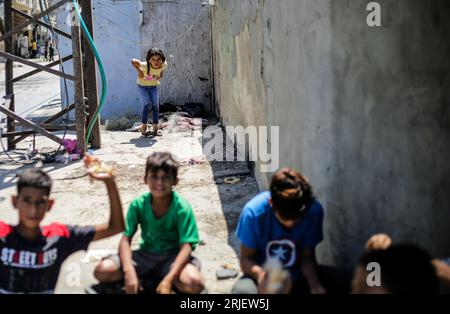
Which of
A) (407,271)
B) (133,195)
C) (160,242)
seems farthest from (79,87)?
(407,271)

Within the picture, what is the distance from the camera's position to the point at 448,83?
10.7 feet

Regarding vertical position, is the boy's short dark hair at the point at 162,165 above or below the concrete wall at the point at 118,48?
below

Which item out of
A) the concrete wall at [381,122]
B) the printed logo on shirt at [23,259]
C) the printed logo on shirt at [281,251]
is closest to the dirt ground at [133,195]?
the printed logo on shirt at [281,251]

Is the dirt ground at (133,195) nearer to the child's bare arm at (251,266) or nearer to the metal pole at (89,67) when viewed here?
the child's bare arm at (251,266)

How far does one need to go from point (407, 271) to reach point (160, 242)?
61.2 inches

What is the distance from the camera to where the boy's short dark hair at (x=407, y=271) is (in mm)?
2123

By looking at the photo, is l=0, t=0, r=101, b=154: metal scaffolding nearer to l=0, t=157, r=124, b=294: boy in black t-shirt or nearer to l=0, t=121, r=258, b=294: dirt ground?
l=0, t=121, r=258, b=294: dirt ground

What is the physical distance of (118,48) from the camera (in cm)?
1142

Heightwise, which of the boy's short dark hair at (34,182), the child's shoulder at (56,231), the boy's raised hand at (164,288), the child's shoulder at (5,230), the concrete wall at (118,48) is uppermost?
the concrete wall at (118,48)

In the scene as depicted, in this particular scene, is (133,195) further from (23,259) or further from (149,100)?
(149,100)

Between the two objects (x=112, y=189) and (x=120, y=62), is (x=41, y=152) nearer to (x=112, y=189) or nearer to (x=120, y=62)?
(x=120, y=62)

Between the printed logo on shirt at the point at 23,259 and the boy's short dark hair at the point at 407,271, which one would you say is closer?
the boy's short dark hair at the point at 407,271

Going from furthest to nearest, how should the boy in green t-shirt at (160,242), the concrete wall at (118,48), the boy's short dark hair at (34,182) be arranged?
the concrete wall at (118,48) < the boy in green t-shirt at (160,242) < the boy's short dark hair at (34,182)

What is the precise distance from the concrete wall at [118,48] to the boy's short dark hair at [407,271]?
32.2 feet
